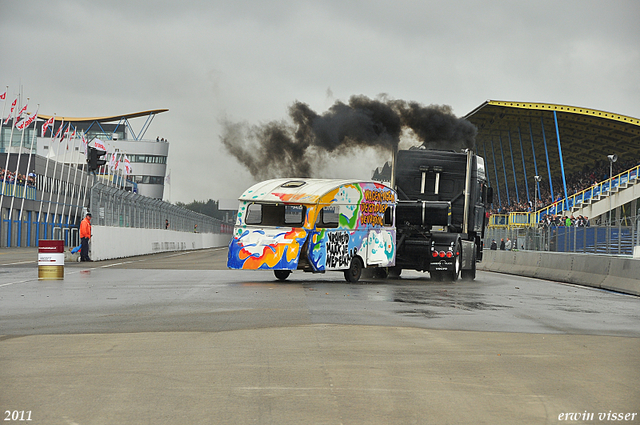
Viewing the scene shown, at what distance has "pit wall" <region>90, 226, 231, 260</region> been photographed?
114ft

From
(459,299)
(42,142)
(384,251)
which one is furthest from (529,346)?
(42,142)

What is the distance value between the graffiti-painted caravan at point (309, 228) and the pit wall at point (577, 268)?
6.08 m

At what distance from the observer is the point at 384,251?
2252 cm

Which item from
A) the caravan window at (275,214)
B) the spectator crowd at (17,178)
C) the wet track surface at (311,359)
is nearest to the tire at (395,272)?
the caravan window at (275,214)

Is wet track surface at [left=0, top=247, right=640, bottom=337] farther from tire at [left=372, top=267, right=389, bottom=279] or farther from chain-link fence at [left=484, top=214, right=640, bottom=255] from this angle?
chain-link fence at [left=484, top=214, right=640, bottom=255]

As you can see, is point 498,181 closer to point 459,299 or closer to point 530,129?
point 530,129

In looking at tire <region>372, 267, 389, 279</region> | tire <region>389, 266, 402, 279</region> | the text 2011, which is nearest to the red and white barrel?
tire <region>372, 267, 389, 279</region>

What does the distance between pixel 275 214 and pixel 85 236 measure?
14034 millimetres

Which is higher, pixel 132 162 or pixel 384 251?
pixel 132 162

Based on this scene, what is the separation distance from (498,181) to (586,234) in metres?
78.5

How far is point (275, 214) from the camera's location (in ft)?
68.4

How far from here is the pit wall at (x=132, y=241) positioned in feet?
114

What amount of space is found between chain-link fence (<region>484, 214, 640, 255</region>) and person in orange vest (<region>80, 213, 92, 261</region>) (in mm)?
18041

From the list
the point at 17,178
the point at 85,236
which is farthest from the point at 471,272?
the point at 17,178
